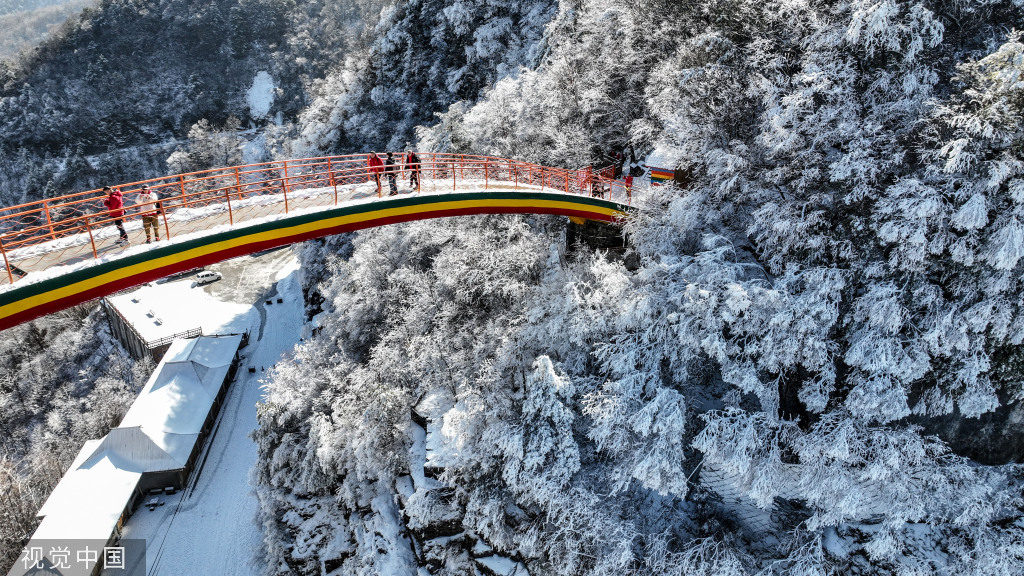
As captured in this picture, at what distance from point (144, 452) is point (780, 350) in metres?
31.9

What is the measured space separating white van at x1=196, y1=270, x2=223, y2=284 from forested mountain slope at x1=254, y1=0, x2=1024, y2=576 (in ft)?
123

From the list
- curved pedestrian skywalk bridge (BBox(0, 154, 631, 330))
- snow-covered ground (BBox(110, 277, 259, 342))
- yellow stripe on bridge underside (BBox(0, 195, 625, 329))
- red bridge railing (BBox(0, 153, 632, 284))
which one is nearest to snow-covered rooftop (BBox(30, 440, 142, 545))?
snow-covered ground (BBox(110, 277, 259, 342))

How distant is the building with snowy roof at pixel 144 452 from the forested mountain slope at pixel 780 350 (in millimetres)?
15431

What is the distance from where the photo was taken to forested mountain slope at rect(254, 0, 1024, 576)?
34.9 feet

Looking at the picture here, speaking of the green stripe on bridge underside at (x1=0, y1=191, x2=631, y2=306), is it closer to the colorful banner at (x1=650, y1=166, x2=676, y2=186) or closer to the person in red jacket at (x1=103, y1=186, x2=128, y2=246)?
the person in red jacket at (x1=103, y1=186, x2=128, y2=246)

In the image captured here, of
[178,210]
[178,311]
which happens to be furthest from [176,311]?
A: [178,210]

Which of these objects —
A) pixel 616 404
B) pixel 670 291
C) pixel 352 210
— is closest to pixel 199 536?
pixel 352 210

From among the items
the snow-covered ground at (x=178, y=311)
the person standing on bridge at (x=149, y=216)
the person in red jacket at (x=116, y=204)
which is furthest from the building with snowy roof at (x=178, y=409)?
the person standing on bridge at (x=149, y=216)

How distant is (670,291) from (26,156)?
111017 millimetres

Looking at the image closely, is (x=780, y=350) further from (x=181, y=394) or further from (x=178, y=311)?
(x=178, y=311)

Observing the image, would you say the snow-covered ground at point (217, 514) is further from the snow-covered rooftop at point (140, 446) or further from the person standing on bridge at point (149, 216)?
the person standing on bridge at point (149, 216)

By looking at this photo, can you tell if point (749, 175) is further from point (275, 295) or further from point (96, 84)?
point (96, 84)

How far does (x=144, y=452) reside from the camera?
2731 cm

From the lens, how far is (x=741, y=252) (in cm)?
1398
